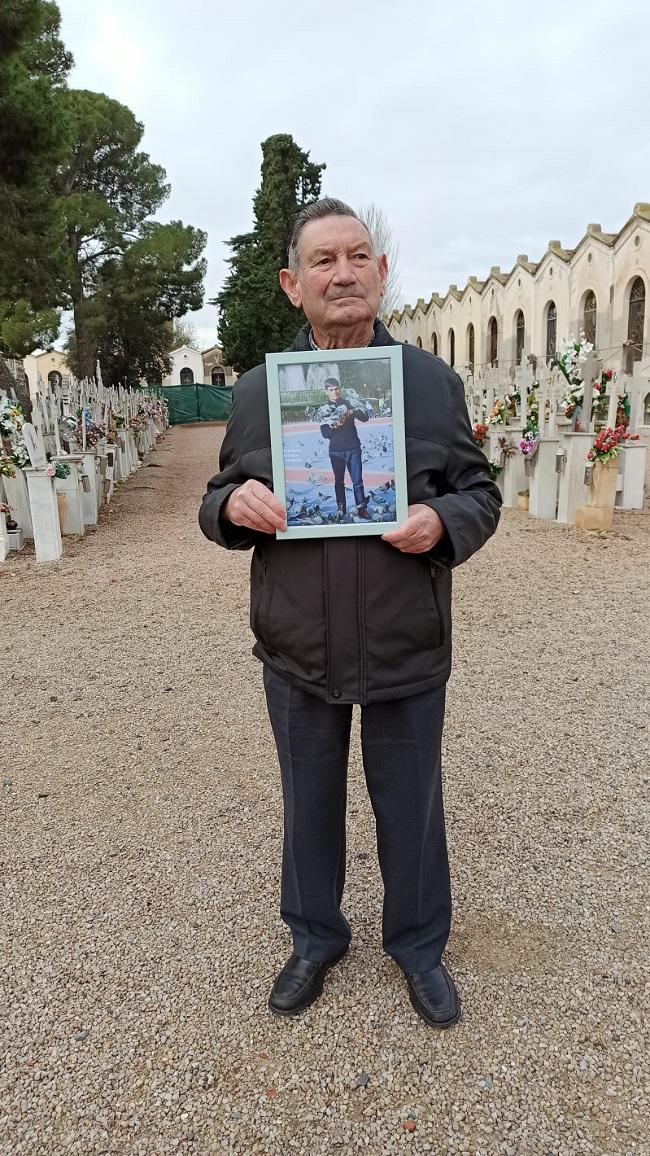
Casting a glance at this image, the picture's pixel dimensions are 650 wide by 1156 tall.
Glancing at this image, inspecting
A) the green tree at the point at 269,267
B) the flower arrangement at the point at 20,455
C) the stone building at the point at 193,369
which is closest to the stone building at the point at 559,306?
the green tree at the point at 269,267

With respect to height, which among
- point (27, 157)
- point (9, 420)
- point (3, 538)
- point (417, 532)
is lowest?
point (3, 538)

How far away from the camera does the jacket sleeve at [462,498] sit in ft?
5.44

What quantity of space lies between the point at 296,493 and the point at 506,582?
5.42 m

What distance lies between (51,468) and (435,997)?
711cm

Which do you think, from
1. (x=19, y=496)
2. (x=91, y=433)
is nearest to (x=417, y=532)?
(x=19, y=496)

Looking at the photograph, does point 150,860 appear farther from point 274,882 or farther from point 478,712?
point 478,712

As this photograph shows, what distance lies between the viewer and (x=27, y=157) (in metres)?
11.7

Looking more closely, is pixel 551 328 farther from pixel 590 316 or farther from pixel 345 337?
pixel 345 337

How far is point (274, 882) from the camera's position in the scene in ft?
8.86

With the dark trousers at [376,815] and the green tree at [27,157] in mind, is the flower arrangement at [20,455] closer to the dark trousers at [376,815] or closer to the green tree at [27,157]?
the green tree at [27,157]

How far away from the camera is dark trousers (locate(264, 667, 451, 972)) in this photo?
1.88 metres

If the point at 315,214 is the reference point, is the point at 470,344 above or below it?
above

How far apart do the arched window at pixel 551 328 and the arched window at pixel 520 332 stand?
175 centimetres

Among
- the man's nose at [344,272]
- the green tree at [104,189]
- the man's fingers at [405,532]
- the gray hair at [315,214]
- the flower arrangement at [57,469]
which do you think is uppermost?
the green tree at [104,189]
